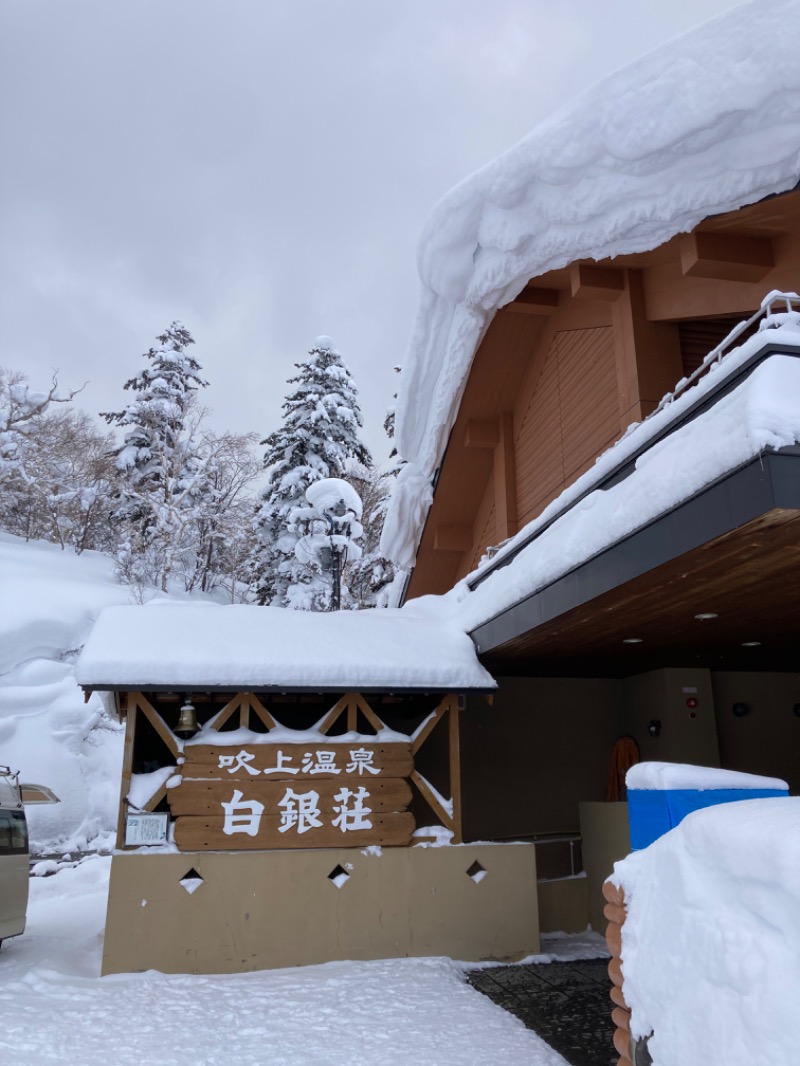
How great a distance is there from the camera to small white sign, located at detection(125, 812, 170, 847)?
22.4ft

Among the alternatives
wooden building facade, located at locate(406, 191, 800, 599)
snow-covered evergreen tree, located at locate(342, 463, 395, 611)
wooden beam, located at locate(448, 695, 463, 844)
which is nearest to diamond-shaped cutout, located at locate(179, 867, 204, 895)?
wooden beam, located at locate(448, 695, 463, 844)

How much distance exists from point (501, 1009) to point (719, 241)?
227 inches

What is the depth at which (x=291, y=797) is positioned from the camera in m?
7.18

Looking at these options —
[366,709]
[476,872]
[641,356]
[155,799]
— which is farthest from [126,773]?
[641,356]

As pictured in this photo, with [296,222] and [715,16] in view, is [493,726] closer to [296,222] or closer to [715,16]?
[715,16]

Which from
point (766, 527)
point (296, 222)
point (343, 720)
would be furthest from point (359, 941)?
point (296, 222)

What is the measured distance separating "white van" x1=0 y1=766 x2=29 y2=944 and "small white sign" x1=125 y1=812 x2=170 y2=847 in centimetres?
124

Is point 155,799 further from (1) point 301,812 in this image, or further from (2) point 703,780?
(2) point 703,780

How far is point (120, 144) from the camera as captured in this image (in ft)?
92.1

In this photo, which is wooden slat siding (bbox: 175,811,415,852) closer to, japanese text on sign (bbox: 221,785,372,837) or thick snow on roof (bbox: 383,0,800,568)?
japanese text on sign (bbox: 221,785,372,837)

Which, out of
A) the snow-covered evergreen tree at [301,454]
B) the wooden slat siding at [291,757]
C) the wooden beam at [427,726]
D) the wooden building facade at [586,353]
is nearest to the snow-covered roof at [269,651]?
the wooden beam at [427,726]

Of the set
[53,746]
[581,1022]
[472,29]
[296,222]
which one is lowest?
[581,1022]

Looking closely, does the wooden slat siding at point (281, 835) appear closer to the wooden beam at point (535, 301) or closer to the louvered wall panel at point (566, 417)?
the louvered wall panel at point (566, 417)

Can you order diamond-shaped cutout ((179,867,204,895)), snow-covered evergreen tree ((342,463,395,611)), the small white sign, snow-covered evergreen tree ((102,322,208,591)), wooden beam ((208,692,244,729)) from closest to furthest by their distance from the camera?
1. diamond-shaped cutout ((179,867,204,895))
2. the small white sign
3. wooden beam ((208,692,244,729))
4. snow-covered evergreen tree ((342,463,395,611))
5. snow-covered evergreen tree ((102,322,208,591))
